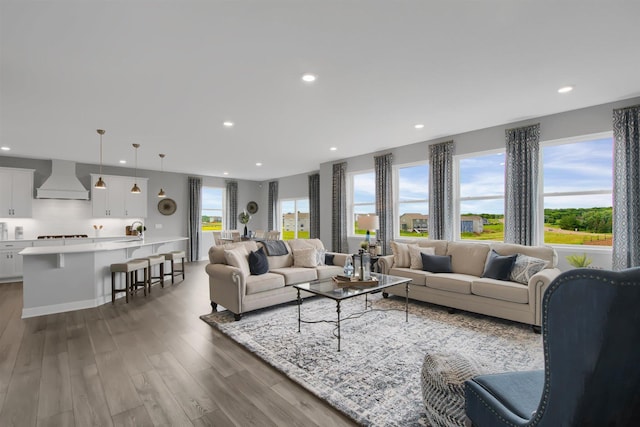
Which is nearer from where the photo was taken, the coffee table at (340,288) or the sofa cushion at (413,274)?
the coffee table at (340,288)

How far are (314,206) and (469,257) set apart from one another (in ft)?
16.6

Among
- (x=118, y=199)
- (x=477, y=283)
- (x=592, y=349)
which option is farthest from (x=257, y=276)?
(x=118, y=199)

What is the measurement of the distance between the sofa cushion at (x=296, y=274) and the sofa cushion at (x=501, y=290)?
227cm

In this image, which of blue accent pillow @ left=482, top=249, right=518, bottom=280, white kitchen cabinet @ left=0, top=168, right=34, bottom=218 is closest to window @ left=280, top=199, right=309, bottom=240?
blue accent pillow @ left=482, top=249, right=518, bottom=280

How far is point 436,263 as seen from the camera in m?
4.58

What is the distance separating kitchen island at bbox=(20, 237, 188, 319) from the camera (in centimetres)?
408

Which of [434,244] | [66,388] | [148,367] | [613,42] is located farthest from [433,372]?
[434,244]

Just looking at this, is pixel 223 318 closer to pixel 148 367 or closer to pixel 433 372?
pixel 148 367

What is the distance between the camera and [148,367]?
104 inches

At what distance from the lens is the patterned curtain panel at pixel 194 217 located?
368 inches

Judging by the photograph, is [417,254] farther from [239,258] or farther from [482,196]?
[239,258]

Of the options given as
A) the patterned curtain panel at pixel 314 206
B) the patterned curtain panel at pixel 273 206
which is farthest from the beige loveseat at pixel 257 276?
the patterned curtain panel at pixel 273 206

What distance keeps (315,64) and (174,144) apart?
4.03 m

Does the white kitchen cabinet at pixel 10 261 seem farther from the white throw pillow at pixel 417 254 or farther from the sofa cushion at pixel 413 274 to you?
the white throw pillow at pixel 417 254
